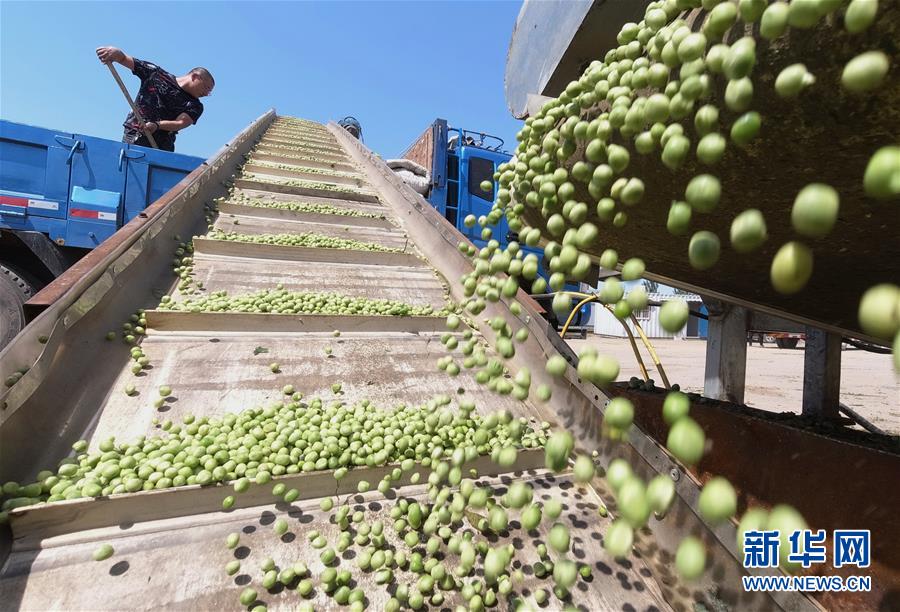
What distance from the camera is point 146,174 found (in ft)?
20.6

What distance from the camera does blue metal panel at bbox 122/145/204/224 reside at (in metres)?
6.20

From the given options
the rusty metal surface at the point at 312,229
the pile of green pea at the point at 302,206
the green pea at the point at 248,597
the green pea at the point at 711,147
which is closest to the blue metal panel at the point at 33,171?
the pile of green pea at the point at 302,206

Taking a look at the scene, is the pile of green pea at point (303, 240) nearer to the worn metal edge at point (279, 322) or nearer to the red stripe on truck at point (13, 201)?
the worn metal edge at point (279, 322)

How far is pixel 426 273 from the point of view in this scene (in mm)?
4020

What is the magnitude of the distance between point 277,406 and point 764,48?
2.14 metres

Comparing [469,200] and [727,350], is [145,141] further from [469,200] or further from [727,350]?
[727,350]

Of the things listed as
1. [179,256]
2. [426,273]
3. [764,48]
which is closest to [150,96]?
[179,256]

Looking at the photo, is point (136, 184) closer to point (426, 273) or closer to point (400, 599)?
point (426, 273)

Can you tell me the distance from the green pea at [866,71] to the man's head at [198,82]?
10188 millimetres

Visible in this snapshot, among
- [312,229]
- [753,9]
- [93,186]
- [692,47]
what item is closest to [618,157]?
[692,47]

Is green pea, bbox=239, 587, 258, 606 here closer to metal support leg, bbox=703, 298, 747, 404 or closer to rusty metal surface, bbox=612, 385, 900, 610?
rusty metal surface, bbox=612, 385, 900, 610

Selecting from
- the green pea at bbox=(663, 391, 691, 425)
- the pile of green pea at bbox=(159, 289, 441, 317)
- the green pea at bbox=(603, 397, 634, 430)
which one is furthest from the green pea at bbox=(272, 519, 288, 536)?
the pile of green pea at bbox=(159, 289, 441, 317)

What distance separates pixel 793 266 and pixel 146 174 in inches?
309

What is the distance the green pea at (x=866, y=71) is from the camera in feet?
2.22
